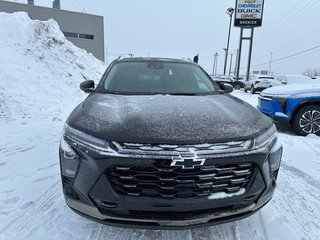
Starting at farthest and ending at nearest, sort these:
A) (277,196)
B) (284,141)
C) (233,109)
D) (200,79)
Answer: (284,141)
(200,79)
(277,196)
(233,109)

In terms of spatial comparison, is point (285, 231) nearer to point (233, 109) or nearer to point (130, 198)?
point (233, 109)

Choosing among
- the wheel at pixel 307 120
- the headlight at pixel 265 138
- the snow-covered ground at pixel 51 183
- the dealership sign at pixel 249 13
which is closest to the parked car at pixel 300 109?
the wheel at pixel 307 120

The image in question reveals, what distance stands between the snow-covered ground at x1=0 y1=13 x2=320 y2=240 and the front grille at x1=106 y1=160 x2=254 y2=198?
0.65 m

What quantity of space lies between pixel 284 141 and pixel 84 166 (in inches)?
181

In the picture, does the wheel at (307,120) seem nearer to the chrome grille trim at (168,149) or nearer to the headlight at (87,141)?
the chrome grille trim at (168,149)

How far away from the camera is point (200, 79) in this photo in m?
3.82

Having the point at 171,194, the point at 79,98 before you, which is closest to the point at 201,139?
the point at 171,194

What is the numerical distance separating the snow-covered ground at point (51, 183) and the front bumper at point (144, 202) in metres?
0.46

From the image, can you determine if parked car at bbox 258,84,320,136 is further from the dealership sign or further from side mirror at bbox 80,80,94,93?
the dealership sign

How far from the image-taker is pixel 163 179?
185 centimetres

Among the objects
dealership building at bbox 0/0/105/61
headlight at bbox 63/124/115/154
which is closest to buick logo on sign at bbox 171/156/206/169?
headlight at bbox 63/124/115/154

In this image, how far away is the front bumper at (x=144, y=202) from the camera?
73.4 inches

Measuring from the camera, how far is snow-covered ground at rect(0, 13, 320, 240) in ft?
7.77

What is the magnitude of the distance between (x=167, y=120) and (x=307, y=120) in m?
4.90
